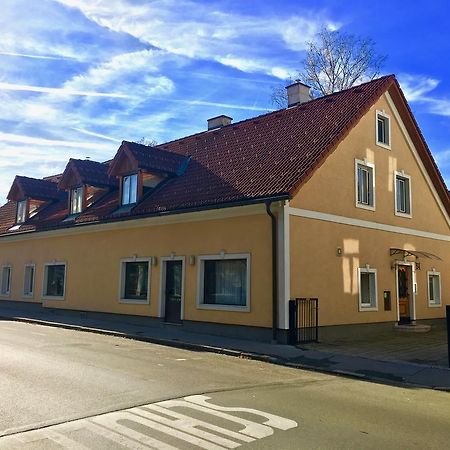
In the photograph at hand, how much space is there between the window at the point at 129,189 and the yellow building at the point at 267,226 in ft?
0.21

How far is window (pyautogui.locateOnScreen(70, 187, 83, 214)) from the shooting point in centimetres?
2173

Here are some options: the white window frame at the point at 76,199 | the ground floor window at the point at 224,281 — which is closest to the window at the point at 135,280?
the ground floor window at the point at 224,281

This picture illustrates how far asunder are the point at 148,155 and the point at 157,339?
26.1 ft

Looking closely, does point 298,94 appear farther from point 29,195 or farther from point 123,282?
point 29,195

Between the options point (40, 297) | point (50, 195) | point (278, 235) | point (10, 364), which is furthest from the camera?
point (50, 195)

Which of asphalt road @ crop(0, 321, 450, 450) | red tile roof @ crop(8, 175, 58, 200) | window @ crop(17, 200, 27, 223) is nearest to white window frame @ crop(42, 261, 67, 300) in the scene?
window @ crop(17, 200, 27, 223)

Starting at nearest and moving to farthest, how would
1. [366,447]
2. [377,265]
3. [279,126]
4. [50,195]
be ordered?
1. [366,447]
2. [377,265]
3. [279,126]
4. [50,195]

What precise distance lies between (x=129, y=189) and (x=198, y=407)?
13589 millimetres

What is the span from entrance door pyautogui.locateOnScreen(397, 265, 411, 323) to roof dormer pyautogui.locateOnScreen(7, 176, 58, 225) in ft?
56.1

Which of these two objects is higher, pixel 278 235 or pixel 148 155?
pixel 148 155

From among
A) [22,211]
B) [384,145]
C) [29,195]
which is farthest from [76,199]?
[384,145]

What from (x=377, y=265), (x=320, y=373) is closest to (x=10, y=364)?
(x=320, y=373)

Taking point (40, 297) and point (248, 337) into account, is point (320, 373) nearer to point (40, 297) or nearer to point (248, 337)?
point (248, 337)

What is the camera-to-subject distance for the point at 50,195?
25844 mm
